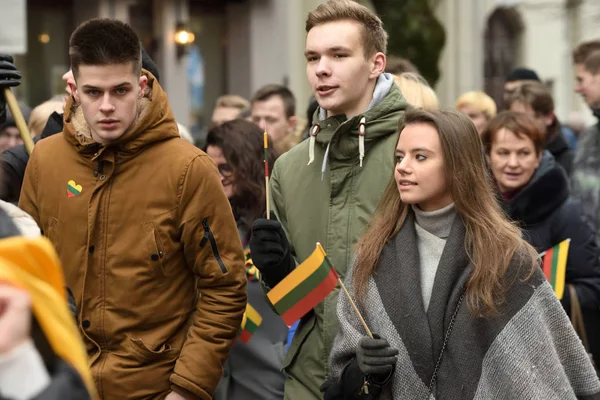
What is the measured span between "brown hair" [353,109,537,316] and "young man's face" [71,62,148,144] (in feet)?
3.46

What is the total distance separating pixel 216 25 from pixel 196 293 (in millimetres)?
14563

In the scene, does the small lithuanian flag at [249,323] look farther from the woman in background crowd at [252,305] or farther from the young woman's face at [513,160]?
the young woman's face at [513,160]

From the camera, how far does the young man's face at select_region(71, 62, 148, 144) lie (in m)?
4.45

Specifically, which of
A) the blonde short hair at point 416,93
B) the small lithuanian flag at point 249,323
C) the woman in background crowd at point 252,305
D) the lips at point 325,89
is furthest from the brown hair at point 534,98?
the lips at point 325,89

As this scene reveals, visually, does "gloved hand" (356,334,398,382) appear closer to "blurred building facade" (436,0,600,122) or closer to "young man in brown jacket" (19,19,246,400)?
"young man in brown jacket" (19,19,246,400)

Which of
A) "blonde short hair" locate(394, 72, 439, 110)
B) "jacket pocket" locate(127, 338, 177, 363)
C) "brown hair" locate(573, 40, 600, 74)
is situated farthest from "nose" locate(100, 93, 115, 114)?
"brown hair" locate(573, 40, 600, 74)

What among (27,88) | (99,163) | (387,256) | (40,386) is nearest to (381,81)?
(387,256)

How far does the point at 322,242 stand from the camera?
4891 mm

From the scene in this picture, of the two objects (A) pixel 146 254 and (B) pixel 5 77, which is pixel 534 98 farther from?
(A) pixel 146 254

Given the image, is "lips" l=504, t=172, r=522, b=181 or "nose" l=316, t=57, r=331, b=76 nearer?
"nose" l=316, t=57, r=331, b=76

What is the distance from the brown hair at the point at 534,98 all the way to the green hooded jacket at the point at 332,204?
3.99m

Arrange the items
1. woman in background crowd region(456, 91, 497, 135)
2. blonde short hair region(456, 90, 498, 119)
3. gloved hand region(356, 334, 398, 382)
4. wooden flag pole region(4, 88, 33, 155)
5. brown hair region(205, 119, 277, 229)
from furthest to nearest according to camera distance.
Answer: blonde short hair region(456, 90, 498, 119) < woman in background crowd region(456, 91, 497, 135) < brown hair region(205, 119, 277, 229) < wooden flag pole region(4, 88, 33, 155) < gloved hand region(356, 334, 398, 382)

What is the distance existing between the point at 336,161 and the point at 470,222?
0.79 metres

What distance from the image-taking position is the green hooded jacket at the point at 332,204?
482cm
